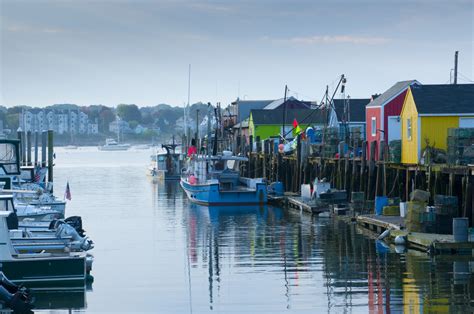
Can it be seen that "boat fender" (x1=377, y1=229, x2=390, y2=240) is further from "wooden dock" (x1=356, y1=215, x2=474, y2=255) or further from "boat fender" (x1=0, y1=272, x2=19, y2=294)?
"boat fender" (x1=0, y1=272, x2=19, y2=294)

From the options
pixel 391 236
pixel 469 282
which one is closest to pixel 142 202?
pixel 391 236

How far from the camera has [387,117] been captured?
180 ft

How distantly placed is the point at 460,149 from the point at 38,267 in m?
16.8

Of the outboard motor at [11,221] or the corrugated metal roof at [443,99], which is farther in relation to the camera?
the corrugated metal roof at [443,99]

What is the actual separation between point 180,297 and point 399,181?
20464 millimetres

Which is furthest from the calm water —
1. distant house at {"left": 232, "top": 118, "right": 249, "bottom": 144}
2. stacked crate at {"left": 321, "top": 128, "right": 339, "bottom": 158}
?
distant house at {"left": 232, "top": 118, "right": 249, "bottom": 144}

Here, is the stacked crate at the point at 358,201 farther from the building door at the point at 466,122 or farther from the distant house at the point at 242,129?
the distant house at the point at 242,129

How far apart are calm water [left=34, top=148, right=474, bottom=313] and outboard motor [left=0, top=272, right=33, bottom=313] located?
57.5 inches

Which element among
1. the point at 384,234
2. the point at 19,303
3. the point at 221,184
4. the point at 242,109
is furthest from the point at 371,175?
the point at 242,109

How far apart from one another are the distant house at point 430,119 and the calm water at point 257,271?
15.0ft

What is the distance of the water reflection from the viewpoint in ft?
93.1

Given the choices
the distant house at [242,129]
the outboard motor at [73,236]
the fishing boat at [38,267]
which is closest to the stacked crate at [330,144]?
the outboard motor at [73,236]

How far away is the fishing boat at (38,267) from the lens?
29.2 meters

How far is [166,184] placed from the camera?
312ft
